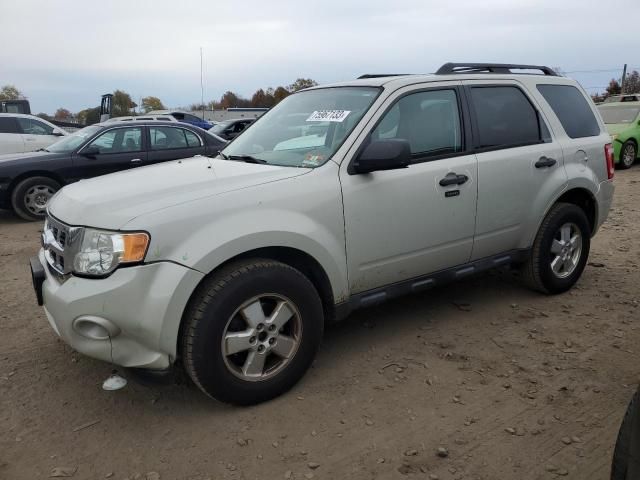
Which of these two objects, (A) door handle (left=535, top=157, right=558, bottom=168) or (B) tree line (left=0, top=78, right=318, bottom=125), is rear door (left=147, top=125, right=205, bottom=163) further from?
(B) tree line (left=0, top=78, right=318, bottom=125)

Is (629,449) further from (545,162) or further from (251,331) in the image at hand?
(545,162)

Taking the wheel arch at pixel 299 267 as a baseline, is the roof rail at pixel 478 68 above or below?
above

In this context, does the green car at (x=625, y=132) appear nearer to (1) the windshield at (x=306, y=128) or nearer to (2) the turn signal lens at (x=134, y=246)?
(1) the windshield at (x=306, y=128)

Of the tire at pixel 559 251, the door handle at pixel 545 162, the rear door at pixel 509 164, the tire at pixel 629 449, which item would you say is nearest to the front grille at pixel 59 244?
the tire at pixel 629 449

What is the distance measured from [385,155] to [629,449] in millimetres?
1848

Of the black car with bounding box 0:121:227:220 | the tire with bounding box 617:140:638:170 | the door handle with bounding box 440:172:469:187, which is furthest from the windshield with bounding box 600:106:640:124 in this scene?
the door handle with bounding box 440:172:469:187

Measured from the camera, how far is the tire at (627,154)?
1249cm

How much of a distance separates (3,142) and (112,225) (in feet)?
33.0

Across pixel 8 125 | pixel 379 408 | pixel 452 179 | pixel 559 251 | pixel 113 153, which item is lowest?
pixel 379 408

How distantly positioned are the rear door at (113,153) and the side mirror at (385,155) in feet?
20.9

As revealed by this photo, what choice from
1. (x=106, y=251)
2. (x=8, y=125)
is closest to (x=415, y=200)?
(x=106, y=251)

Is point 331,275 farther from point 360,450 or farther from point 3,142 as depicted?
point 3,142

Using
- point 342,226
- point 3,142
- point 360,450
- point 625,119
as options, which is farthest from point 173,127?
point 625,119

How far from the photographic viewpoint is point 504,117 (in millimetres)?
4031
